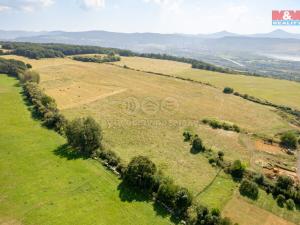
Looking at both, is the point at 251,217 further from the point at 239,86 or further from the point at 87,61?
the point at 87,61

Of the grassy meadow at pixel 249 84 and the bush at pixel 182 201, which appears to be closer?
the bush at pixel 182 201

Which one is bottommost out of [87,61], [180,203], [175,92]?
[180,203]

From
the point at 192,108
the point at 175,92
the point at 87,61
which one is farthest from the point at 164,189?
the point at 87,61

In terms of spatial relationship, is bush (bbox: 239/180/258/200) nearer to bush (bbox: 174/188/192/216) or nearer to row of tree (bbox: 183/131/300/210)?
row of tree (bbox: 183/131/300/210)

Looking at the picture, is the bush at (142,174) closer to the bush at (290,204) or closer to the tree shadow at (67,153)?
the tree shadow at (67,153)

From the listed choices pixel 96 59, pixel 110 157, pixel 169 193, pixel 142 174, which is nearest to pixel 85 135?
pixel 110 157

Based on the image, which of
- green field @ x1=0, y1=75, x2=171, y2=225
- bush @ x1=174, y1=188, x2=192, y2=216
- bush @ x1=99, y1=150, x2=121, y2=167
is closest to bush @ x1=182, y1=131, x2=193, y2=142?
bush @ x1=99, y1=150, x2=121, y2=167

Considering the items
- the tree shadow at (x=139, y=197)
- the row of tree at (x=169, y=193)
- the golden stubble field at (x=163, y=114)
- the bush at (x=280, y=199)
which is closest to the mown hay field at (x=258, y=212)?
the bush at (x=280, y=199)
